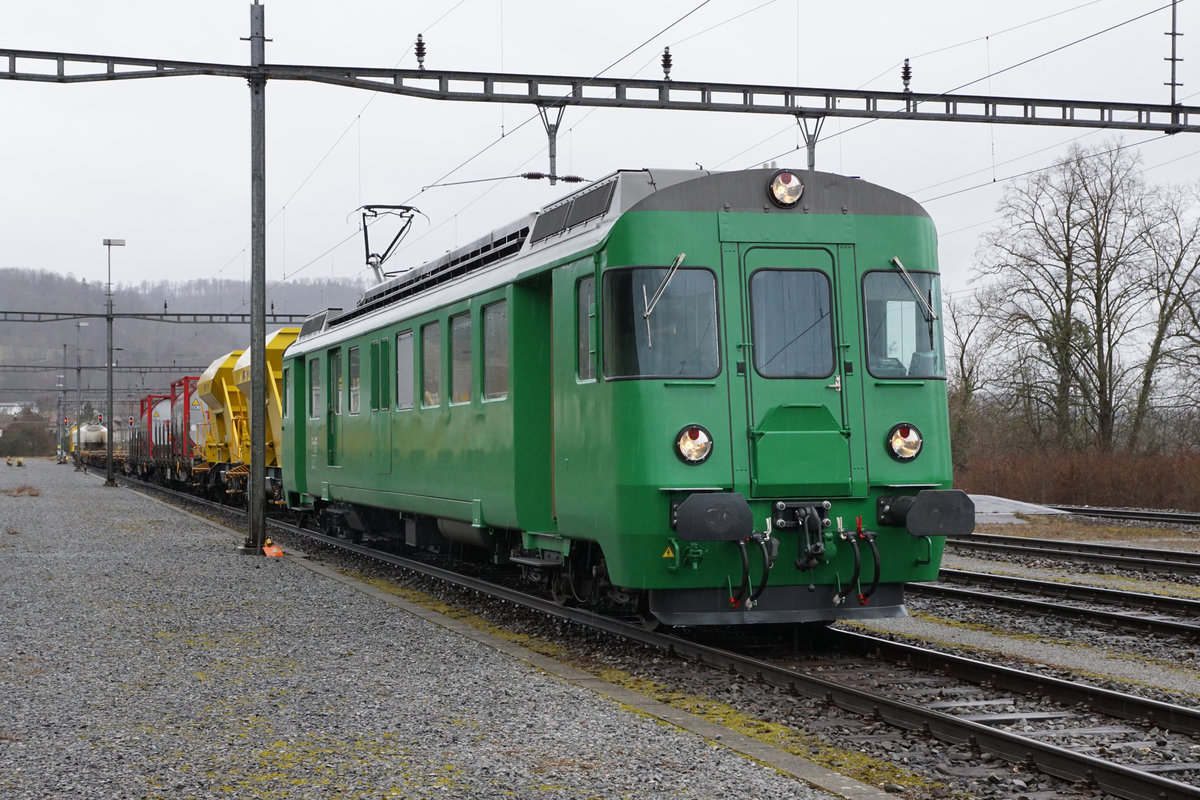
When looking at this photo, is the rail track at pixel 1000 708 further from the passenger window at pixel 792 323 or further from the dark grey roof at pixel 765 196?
the dark grey roof at pixel 765 196

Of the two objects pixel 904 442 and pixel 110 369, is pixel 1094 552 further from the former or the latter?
pixel 110 369

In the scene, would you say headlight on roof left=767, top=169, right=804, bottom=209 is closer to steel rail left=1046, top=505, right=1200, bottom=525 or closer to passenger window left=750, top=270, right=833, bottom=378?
passenger window left=750, top=270, right=833, bottom=378

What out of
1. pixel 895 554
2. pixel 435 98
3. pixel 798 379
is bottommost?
pixel 895 554

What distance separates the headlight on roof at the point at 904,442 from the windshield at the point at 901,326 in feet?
1.15

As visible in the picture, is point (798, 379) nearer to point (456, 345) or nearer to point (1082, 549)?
point (456, 345)

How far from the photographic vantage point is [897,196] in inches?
349

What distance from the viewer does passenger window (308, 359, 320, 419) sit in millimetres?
17266

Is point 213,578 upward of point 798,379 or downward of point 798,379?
downward

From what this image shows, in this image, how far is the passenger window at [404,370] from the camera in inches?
514

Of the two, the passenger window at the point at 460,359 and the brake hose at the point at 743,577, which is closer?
the brake hose at the point at 743,577

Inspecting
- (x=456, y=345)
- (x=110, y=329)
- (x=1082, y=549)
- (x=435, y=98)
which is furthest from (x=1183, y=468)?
(x=110, y=329)

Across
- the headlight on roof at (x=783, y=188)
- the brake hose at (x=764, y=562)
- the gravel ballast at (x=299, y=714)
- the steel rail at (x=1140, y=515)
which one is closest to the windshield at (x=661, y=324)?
the headlight on roof at (x=783, y=188)

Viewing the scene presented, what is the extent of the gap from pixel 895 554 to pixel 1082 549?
33.6 feet

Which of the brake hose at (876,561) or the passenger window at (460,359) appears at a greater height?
the passenger window at (460,359)
